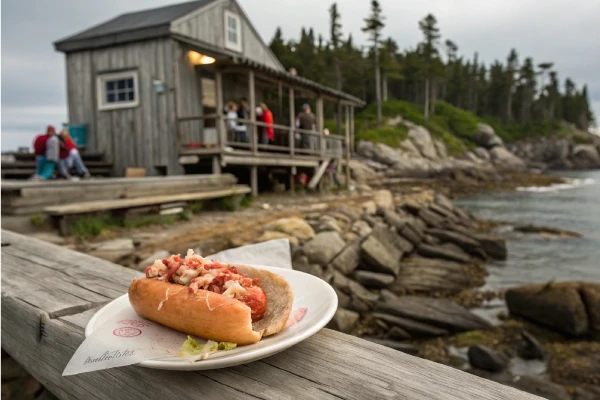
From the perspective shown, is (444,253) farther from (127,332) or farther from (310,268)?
(127,332)

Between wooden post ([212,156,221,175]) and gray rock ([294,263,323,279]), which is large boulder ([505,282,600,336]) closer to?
gray rock ([294,263,323,279])

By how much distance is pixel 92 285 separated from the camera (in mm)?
2100

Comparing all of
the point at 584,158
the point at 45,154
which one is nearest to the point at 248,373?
the point at 45,154

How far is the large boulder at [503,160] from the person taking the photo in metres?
55.5

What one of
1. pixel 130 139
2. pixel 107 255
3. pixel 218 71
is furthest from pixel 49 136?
pixel 107 255

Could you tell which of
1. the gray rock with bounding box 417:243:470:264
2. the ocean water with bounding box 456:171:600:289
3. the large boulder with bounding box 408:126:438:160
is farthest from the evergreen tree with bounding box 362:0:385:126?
the gray rock with bounding box 417:243:470:264

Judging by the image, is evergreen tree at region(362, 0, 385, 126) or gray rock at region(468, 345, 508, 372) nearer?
gray rock at region(468, 345, 508, 372)

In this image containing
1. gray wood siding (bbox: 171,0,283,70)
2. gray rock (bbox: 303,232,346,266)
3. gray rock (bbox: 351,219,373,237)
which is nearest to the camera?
gray rock (bbox: 303,232,346,266)

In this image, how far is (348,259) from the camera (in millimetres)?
8836

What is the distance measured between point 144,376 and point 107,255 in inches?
220

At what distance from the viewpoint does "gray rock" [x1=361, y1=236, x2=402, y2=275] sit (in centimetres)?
927

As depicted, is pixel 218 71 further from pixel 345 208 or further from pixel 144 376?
pixel 144 376

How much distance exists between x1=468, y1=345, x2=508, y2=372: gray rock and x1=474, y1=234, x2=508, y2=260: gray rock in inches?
283

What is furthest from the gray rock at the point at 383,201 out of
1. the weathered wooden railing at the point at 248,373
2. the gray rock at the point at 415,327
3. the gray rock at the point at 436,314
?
the weathered wooden railing at the point at 248,373
